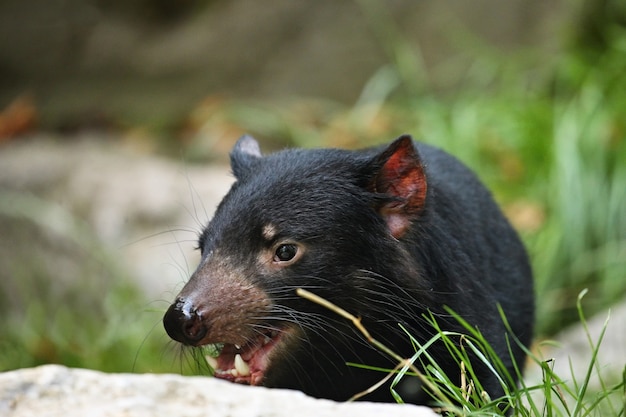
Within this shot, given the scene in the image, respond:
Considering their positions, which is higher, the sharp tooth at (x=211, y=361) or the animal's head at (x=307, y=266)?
the animal's head at (x=307, y=266)

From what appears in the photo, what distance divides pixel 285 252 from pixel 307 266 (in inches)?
3.0

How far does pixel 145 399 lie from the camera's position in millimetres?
1966

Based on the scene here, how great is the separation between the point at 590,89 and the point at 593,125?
1.19 ft

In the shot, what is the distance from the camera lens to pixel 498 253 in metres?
3.57

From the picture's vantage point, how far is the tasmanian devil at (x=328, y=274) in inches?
106

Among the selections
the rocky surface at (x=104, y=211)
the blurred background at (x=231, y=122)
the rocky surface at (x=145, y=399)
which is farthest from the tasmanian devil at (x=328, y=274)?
the blurred background at (x=231, y=122)

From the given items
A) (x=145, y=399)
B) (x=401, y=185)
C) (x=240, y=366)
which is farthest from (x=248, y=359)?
(x=145, y=399)

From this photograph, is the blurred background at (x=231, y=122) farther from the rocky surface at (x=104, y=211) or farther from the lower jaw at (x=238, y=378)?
the lower jaw at (x=238, y=378)

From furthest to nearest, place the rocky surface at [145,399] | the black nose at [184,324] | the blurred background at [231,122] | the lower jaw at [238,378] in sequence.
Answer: the blurred background at [231,122] < the lower jaw at [238,378] < the black nose at [184,324] < the rocky surface at [145,399]

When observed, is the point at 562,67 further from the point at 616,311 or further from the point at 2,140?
the point at 2,140

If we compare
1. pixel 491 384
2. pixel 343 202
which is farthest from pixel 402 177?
pixel 491 384

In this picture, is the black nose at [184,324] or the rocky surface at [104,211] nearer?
the black nose at [184,324]

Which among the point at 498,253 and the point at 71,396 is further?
the point at 498,253


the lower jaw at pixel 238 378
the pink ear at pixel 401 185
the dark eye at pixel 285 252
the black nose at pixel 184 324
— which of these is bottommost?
the lower jaw at pixel 238 378
